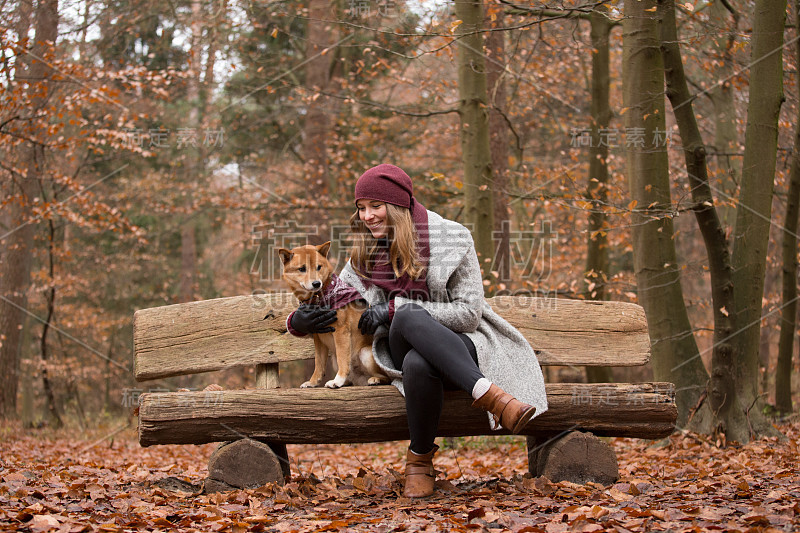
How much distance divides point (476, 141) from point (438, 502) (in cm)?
431

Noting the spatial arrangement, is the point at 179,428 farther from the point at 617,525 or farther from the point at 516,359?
the point at 617,525

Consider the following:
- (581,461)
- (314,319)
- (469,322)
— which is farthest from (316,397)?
(581,461)

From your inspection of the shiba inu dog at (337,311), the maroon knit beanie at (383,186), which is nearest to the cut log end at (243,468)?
the shiba inu dog at (337,311)

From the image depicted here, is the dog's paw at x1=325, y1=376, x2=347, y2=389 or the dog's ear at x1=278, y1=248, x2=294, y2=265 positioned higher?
Answer: the dog's ear at x1=278, y1=248, x2=294, y2=265

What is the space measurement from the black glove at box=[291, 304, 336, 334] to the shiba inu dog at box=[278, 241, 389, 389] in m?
0.05

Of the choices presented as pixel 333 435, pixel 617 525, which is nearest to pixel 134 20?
pixel 333 435

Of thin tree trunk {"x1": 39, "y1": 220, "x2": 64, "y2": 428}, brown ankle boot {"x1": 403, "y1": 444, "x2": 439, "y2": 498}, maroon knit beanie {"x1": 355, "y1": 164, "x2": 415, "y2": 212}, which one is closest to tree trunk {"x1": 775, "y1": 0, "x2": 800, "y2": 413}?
maroon knit beanie {"x1": 355, "y1": 164, "x2": 415, "y2": 212}

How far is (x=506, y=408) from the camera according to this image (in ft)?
11.4

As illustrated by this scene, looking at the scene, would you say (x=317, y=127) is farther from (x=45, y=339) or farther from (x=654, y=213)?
(x=654, y=213)

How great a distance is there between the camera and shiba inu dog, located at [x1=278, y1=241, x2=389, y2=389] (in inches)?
159

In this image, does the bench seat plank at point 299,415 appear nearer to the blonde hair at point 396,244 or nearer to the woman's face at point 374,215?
the blonde hair at point 396,244

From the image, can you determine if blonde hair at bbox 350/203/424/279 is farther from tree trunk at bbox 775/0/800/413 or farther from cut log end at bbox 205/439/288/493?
tree trunk at bbox 775/0/800/413

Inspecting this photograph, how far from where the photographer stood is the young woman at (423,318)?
3.68m

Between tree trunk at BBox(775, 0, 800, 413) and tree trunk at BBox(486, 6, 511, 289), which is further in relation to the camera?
tree trunk at BBox(486, 6, 511, 289)
